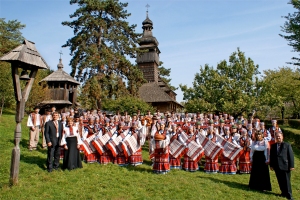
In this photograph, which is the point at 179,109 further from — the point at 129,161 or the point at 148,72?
the point at 129,161

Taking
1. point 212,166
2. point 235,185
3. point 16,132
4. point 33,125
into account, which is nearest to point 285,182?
point 235,185

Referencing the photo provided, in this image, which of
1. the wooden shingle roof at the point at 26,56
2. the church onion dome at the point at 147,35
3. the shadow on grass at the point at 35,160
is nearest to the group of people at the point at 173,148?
the shadow on grass at the point at 35,160

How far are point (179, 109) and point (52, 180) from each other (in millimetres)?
42683

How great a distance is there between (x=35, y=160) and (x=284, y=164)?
8.46m

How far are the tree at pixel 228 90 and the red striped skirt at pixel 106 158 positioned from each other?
17909mm

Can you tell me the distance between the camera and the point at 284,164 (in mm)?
7262

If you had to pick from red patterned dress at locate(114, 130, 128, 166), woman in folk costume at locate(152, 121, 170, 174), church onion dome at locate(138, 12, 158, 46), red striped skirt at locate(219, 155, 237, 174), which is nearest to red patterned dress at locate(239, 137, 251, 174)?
red striped skirt at locate(219, 155, 237, 174)

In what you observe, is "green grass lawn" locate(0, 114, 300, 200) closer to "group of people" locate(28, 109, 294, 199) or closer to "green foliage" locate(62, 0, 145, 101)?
"group of people" locate(28, 109, 294, 199)

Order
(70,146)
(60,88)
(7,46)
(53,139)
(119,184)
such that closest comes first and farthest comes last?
(119,184)
(53,139)
(70,146)
(60,88)
(7,46)

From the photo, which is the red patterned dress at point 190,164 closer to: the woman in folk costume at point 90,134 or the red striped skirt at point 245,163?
the red striped skirt at point 245,163

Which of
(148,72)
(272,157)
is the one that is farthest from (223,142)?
(148,72)

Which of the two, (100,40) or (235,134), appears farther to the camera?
(100,40)

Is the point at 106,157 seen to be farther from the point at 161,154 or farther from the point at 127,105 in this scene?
the point at 127,105

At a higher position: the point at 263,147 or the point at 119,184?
the point at 263,147
